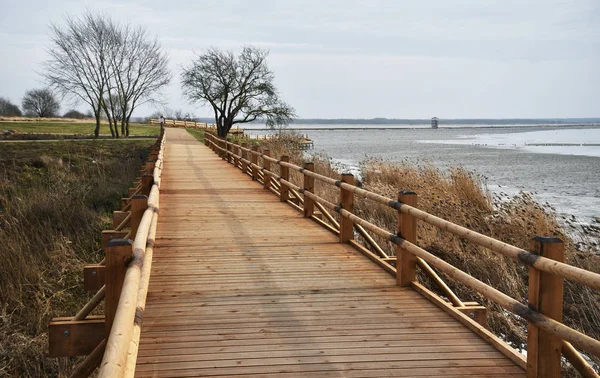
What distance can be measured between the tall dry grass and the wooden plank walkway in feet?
7.13

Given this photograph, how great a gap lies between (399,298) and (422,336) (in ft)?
3.26

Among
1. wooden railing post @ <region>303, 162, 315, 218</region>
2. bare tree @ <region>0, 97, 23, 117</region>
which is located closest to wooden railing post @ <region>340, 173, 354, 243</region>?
wooden railing post @ <region>303, 162, 315, 218</region>

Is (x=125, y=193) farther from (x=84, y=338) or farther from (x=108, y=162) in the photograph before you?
(x=84, y=338)

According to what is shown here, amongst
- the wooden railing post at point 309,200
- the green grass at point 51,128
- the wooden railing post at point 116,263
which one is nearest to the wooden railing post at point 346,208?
the wooden railing post at point 309,200

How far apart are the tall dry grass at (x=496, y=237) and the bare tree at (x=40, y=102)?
96.2 meters

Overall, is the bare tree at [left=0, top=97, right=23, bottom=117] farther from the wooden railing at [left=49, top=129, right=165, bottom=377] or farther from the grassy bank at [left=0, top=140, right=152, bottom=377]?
the wooden railing at [left=49, top=129, right=165, bottom=377]

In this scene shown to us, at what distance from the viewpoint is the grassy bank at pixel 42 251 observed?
6.98m

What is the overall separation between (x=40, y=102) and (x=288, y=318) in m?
108

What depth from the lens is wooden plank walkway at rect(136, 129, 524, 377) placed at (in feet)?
13.3

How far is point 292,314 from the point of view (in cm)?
511

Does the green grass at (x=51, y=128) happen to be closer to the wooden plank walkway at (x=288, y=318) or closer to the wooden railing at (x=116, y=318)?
the wooden plank walkway at (x=288, y=318)

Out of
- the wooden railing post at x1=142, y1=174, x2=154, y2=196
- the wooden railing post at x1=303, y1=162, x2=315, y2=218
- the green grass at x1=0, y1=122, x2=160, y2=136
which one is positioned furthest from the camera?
the green grass at x1=0, y1=122, x2=160, y2=136

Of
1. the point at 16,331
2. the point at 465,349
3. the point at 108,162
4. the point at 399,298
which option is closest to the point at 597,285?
the point at 465,349

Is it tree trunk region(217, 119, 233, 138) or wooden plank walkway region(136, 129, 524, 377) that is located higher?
tree trunk region(217, 119, 233, 138)
